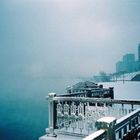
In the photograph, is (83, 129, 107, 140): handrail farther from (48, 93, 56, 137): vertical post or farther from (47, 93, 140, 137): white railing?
(48, 93, 56, 137): vertical post

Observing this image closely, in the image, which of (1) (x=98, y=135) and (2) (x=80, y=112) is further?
(2) (x=80, y=112)

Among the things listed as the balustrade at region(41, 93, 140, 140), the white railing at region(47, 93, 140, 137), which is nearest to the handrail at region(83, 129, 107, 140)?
the balustrade at region(41, 93, 140, 140)

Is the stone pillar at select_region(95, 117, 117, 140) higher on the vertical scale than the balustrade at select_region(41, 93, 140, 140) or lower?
higher

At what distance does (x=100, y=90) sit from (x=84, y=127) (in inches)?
134

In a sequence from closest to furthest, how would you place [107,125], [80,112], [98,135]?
[98,135]
[107,125]
[80,112]

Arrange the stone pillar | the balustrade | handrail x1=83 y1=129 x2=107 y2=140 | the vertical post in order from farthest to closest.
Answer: the vertical post → the balustrade → the stone pillar → handrail x1=83 y1=129 x2=107 y2=140

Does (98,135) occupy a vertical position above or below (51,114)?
above

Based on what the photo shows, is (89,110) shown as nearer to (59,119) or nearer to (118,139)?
(59,119)

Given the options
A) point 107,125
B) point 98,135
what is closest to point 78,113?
point 107,125

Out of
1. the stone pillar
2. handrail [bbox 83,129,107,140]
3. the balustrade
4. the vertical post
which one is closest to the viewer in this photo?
handrail [bbox 83,129,107,140]

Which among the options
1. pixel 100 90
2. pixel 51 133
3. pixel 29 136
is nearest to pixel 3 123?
pixel 29 136

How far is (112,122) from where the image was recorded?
308 cm

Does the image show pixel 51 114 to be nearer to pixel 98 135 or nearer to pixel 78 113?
pixel 78 113

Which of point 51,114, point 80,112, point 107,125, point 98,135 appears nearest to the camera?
point 98,135
